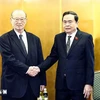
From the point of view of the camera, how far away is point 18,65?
10.5ft

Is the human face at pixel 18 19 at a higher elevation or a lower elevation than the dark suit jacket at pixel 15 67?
higher

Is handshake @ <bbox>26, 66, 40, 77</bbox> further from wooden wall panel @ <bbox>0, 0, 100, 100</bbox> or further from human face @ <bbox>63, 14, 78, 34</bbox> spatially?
wooden wall panel @ <bbox>0, 0, 100, 100</bbox>

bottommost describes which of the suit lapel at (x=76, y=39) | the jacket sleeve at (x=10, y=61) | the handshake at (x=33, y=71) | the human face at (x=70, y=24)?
the handshake at (x=33, y=71)

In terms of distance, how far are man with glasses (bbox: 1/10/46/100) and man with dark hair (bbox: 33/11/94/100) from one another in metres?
0.36

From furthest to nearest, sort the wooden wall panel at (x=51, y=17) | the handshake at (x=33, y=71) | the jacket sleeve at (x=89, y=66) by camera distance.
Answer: the wooden wall panel at (x=51, y=17) < the handshake at (x=33, y=71) < the jacket sleeve at (x=89, y=66)

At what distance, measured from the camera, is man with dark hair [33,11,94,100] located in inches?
125

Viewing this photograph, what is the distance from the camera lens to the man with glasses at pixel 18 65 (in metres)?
3.24

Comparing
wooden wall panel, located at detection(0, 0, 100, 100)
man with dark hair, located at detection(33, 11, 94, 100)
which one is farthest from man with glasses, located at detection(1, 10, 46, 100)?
wooden wall panel, located at detection(0, 0, 100, 100)

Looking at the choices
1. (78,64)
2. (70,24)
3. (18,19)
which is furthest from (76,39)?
(18,19)

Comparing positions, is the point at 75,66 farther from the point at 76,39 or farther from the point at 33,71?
the point at 33,71

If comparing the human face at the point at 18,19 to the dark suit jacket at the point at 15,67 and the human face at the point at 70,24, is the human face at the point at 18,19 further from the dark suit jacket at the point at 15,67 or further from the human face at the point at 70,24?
the human face at the point at 70,24

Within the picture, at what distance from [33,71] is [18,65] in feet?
0.73

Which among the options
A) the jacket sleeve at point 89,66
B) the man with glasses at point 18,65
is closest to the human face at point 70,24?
the jacket sleeve at point 89,66

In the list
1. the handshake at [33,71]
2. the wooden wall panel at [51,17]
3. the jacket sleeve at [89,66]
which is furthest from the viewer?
the wooden wall panel at [51,17]
